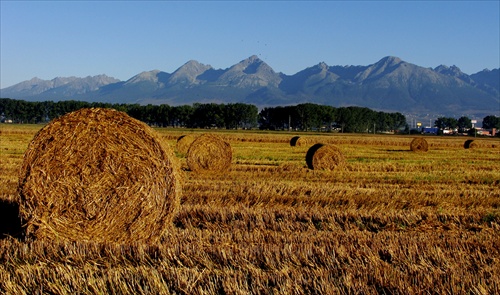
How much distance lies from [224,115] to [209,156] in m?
120

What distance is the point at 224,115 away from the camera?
468ft

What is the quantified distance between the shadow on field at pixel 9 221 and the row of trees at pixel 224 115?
126 meters

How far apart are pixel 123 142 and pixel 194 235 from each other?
6.06 ft

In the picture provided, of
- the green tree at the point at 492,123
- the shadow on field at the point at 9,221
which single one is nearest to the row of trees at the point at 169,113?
the green tree at the point at 492,123

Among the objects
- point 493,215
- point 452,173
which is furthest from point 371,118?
point 493,215

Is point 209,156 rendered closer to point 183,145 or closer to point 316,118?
point 183,145

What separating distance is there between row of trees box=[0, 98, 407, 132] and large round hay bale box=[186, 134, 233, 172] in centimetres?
11428

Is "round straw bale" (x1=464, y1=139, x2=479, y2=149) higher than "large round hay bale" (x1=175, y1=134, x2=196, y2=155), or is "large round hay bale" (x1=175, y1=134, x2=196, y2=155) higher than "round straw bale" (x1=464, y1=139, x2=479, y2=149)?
"large round hay bale" (x1=175, y1=134, x2=196, y2=155)

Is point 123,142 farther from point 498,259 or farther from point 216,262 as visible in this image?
point 498,259

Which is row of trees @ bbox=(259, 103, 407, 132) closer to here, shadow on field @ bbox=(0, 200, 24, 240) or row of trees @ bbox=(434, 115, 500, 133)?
row of trees @ bbox=(434, 115, 500, 133)

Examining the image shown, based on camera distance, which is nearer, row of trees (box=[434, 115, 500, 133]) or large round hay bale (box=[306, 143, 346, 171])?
large round hay bale (box=[306, 143, 346, 171])

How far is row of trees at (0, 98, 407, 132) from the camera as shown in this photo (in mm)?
141625

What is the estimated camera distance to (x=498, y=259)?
789 cm

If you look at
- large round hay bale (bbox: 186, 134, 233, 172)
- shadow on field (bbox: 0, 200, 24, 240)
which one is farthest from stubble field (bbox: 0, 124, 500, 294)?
large round hay bale (bbox: 186, 134, 233, 172)
